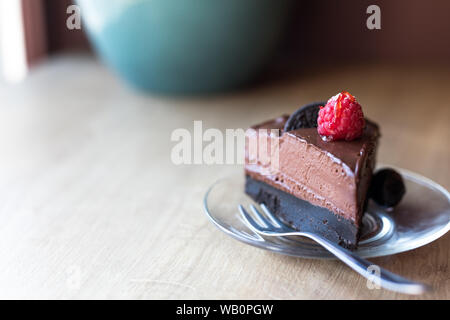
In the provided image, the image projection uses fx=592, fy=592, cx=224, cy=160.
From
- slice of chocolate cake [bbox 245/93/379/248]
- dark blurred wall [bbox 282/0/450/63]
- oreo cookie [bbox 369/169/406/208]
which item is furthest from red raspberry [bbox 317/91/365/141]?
dark blurred wall [bbox 282/0/450/63]

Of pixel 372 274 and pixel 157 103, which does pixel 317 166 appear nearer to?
pixel 372 274

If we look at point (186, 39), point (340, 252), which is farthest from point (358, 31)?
point (340, 252)

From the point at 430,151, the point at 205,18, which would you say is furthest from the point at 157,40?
the point at 430,151

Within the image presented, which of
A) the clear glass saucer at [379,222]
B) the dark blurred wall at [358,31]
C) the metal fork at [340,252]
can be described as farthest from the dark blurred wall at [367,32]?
the metal fork at [340,252]

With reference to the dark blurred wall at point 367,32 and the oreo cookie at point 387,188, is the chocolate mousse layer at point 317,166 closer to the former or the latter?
the oreo cookie at point 387,188

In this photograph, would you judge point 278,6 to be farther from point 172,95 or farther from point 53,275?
point 53,275

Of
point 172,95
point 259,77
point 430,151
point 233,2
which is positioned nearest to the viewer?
point 430,151
